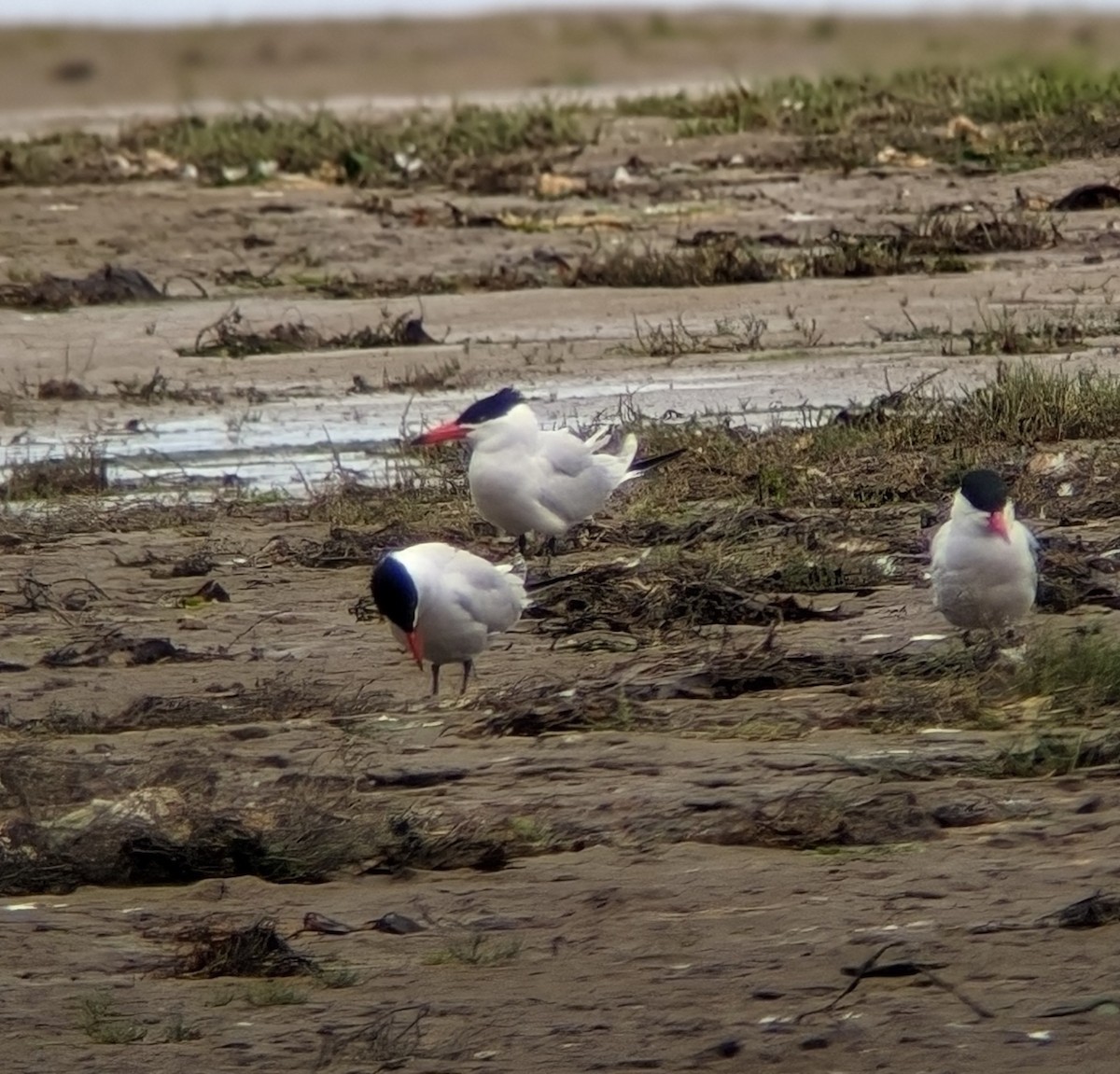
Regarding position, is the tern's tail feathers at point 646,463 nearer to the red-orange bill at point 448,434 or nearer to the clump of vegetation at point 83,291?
the red-orange bill at point 448,434

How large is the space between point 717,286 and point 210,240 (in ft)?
13.1

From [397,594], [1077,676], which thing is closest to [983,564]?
[1077,676]

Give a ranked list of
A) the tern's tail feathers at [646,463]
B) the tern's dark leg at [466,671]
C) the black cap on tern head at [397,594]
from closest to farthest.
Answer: the black cap on tern head at [397,594] < the tern's dark leg at [466,671] < the tern's tail feathers at [646,463]

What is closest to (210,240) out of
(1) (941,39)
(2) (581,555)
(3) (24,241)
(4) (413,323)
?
(3) (24,241)

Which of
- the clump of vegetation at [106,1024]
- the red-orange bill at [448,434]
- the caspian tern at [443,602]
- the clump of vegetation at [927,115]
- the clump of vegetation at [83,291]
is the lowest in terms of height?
the clump of vegetation at [106,1024]

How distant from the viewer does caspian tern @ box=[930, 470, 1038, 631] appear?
680 centimetres

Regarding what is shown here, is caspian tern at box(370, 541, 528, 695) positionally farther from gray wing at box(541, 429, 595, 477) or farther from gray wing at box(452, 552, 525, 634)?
gray wing at box(541, 429, 595, 477)

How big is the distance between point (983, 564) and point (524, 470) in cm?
215

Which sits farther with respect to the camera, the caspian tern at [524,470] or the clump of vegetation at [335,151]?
the clump of vegetation at [335,151]

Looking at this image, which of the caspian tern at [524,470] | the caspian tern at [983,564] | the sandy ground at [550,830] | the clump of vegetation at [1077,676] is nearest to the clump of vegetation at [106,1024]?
the sandy ground at [550,830]

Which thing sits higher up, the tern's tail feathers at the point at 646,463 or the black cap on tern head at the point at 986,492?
the tern's tail feathers at the point at 646,463

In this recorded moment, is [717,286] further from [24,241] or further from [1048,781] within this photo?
[1048,781]

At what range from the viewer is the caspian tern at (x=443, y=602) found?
23.3 ft

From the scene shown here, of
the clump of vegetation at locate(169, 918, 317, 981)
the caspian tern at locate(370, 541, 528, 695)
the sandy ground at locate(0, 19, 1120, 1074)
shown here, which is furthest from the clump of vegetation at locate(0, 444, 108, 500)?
the clump of vegetation at locate(169, 918, 317, 981)
